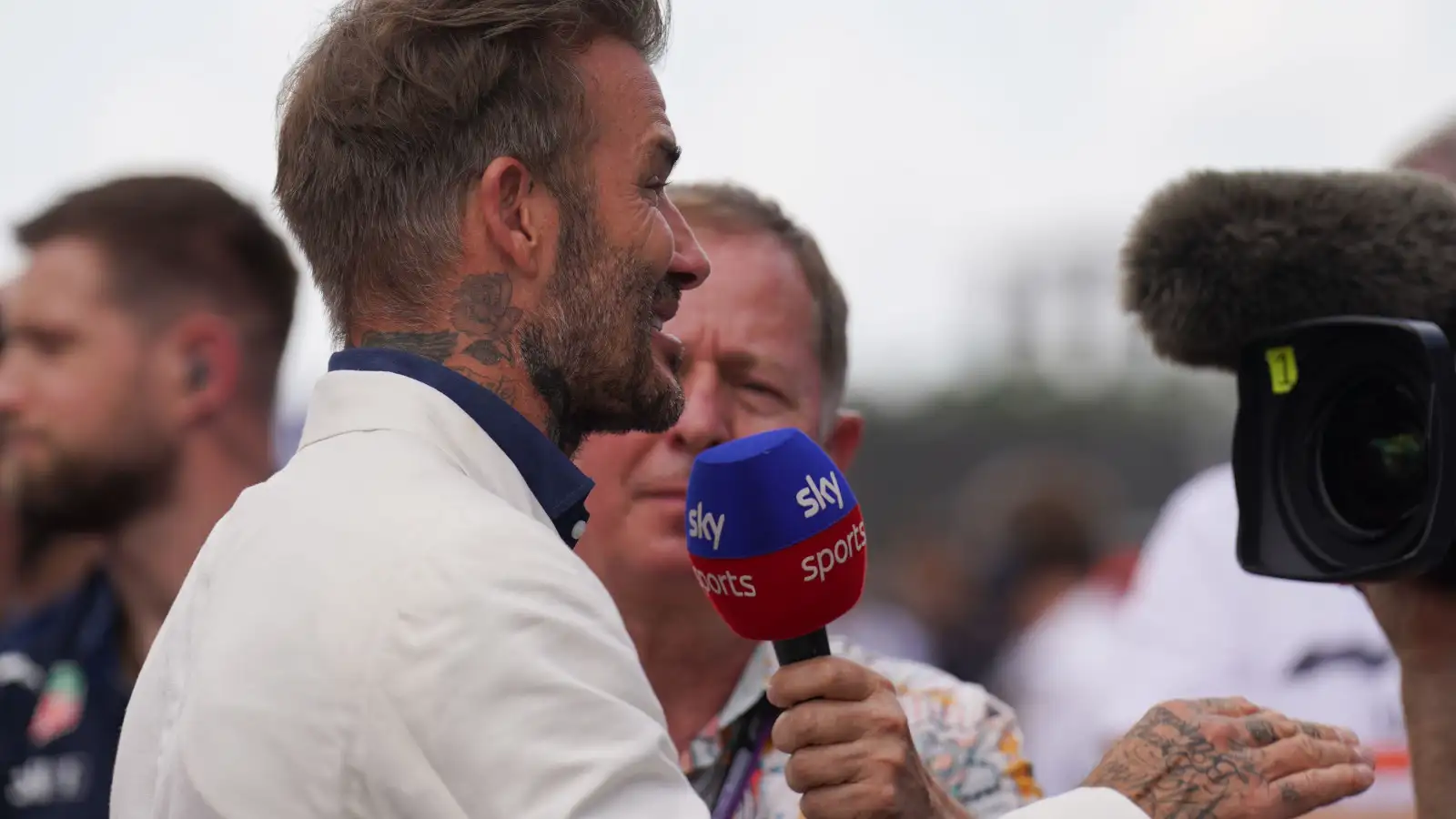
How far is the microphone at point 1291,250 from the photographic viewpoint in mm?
2273

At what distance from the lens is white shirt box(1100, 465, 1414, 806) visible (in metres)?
3.90

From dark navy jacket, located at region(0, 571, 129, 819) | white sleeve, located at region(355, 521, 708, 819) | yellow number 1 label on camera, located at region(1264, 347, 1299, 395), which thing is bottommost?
dark navy jacket, located at region(0, 571, 129, 819)

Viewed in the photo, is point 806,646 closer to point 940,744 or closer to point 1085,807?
point 1085,807

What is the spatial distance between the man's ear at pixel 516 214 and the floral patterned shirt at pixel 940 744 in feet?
2.98

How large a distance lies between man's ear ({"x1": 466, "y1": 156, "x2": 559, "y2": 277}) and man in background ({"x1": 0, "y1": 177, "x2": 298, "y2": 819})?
5.53 feet

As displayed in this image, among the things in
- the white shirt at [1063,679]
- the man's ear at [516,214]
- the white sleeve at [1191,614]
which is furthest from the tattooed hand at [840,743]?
the white sleeve at [1191,614]

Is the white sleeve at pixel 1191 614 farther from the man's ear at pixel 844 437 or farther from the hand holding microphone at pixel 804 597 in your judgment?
the hand holding microphone at pixel 804 597

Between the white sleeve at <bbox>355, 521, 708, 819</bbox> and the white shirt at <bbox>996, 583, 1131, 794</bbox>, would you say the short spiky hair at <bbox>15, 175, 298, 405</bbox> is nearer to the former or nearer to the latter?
the white shirt at <bbox>996, 583, 1131, 794</bbox>

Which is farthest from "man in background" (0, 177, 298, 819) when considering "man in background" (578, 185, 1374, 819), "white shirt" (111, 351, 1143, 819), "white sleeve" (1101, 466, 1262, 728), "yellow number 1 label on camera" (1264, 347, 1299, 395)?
"white sleeve" (1101, 466, 1262, 728)

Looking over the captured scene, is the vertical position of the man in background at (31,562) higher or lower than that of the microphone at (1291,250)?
lower

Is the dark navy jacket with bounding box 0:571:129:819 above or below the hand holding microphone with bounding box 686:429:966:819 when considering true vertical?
below

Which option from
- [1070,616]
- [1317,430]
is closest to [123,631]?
[1317,430]

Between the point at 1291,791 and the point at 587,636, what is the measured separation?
94 cm

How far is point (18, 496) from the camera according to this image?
3.66 metres
